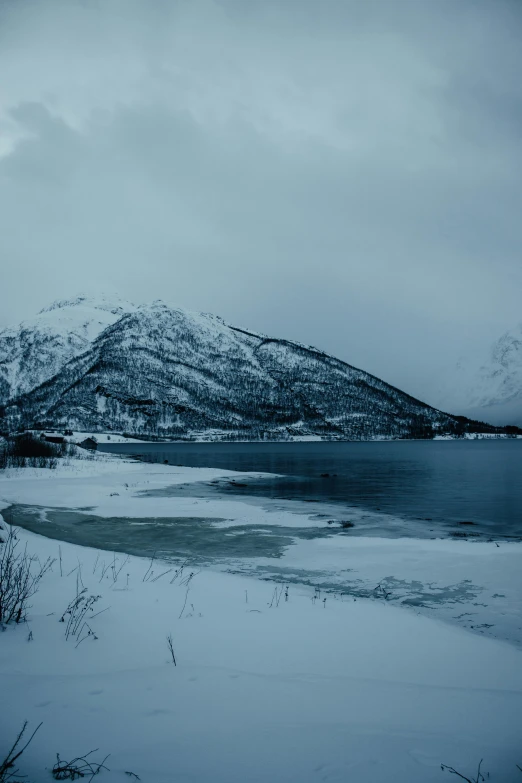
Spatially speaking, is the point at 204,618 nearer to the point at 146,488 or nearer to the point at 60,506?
the point at 60,506

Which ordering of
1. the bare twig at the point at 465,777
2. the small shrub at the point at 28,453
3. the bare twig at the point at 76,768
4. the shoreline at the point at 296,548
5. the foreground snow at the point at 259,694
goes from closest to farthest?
the bare twig at the point at 76,768, the bare twig at the point at 465,777, the foreground snow at the point at 259,694, the shoreline at the point at 296,548, the small shrub at the point at 28,453

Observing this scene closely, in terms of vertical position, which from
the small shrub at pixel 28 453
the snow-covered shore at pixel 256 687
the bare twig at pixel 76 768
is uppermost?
the bare twig at pixel 76 768

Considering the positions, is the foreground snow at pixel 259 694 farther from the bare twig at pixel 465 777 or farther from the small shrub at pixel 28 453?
the small shrub at pixel 28 453

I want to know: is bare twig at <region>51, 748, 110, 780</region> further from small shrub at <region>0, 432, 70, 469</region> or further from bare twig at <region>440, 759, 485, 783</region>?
small shrub at <region>0, 432, 70, 469</region>

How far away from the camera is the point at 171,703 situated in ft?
15.7

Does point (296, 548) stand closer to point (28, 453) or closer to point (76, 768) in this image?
point (76, 768)

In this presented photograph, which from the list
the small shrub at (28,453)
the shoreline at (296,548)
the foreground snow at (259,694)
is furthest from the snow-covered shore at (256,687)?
the small shrub at (28,453)

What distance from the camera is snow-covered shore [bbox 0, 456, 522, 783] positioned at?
4.00 meters

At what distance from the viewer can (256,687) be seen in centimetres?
522

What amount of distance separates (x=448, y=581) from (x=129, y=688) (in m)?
9.14

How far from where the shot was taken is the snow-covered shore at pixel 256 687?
13.1ft

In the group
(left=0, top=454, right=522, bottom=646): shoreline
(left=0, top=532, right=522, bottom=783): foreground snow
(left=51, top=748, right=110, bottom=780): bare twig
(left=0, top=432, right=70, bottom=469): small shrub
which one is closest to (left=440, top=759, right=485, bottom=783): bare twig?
(left=0, top=532, right=522, bottom=783): foreground snow

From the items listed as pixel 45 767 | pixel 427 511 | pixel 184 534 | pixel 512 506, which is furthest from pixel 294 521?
pixel 45 767

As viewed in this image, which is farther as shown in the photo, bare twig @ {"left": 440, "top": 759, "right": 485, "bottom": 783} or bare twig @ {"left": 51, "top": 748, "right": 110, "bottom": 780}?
bare twig @ {"left": 440, "top": 759, "right": 485, "bottom": 783}
